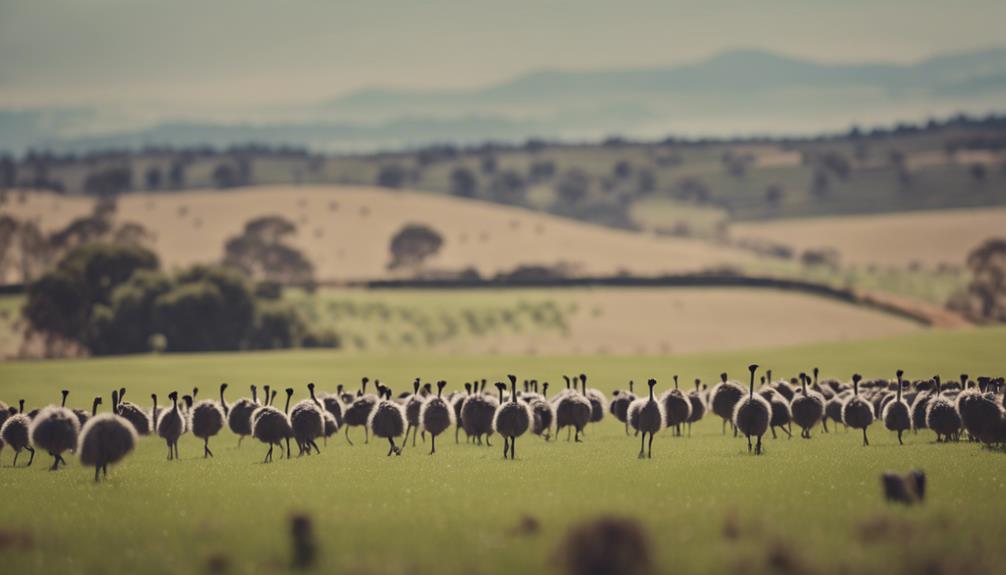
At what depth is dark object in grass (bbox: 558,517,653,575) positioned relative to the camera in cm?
1639

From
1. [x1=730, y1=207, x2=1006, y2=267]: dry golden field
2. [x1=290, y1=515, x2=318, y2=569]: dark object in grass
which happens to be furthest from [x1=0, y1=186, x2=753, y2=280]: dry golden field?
[x1=290, y1=515, x2=318, y2=569]: dark object in grass

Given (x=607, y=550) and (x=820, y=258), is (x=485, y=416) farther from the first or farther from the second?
(x=820, y=258)

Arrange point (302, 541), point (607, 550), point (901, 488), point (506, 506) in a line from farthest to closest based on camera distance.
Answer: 1. point (506, 506)
2. point (901, 488)
3. point (302, 541)
4. point (607, 550)

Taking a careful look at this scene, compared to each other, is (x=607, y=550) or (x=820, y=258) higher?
(x=820, y=258)

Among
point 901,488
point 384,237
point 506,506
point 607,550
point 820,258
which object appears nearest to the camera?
point 607,550

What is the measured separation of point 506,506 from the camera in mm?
23641

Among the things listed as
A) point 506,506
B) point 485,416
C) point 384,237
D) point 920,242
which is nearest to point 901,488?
point 506,506

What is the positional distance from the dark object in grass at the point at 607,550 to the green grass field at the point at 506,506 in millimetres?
1142

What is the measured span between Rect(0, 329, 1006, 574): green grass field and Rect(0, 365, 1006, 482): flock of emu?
0.75m

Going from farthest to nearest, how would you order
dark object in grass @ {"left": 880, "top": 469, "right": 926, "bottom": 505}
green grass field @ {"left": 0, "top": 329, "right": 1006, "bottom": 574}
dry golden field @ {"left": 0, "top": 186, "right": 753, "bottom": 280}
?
dry golden field @ {"left": 0, "top": 186, "right": 753, "bottom": 280}, dark object in grass @ {"left": 880, "top": 469, "right": 926, "bottom": 505}, green grass field @ {"left": 0, "top": 329, "right": 1006, "bottom": 574}

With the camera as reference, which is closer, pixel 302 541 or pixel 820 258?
pixel 302 541

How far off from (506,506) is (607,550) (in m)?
7.36

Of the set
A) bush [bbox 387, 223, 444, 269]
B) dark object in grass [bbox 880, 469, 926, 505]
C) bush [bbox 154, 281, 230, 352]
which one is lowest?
dark object in grass [bbox 880, 469, 926, 505]

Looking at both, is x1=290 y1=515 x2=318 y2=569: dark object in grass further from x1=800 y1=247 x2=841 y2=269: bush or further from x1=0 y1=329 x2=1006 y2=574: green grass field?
x1=800 y1=247 x2=841 y2=269: bush
